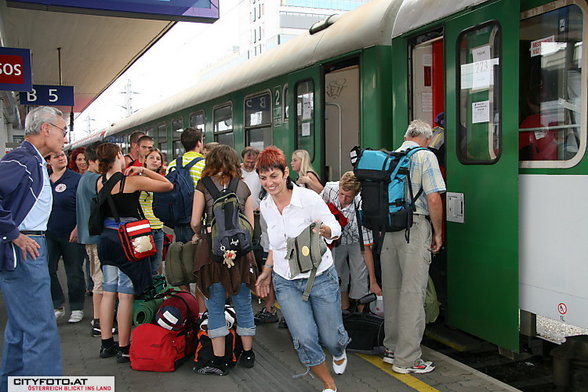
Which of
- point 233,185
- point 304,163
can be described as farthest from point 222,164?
point 304,163

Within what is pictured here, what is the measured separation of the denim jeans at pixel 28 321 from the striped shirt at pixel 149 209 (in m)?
1.88

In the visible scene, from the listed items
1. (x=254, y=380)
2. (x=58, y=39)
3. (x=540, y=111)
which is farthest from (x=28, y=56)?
(x=540, y=111)

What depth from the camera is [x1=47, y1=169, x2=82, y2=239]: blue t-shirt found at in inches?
234

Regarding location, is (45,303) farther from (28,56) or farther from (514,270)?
(28,56)

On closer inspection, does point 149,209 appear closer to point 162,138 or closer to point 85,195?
point 85,195

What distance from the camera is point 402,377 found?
13.8 feet

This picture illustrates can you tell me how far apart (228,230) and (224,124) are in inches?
217

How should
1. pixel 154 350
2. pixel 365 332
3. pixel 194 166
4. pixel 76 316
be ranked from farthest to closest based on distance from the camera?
pixel 76 316 < pixel 194 166 < pixel 365 332 < pixel 154 350

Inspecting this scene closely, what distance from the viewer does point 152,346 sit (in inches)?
175

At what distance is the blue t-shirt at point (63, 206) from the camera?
5.95 meters

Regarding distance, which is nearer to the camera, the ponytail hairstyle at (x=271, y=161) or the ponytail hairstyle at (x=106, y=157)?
the ponytail hairstyle at (x=271, y=161)

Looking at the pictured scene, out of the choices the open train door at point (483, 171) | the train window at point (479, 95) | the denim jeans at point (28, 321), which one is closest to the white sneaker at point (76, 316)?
the denim jeans at point (28, 321)

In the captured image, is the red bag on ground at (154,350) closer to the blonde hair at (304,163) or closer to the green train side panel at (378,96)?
the blonde hair at (304,163)

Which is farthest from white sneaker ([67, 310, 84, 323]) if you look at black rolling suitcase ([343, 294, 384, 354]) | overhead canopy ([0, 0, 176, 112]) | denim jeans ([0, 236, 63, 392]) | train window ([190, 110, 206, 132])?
train window ([190, 110, 206, 132])
